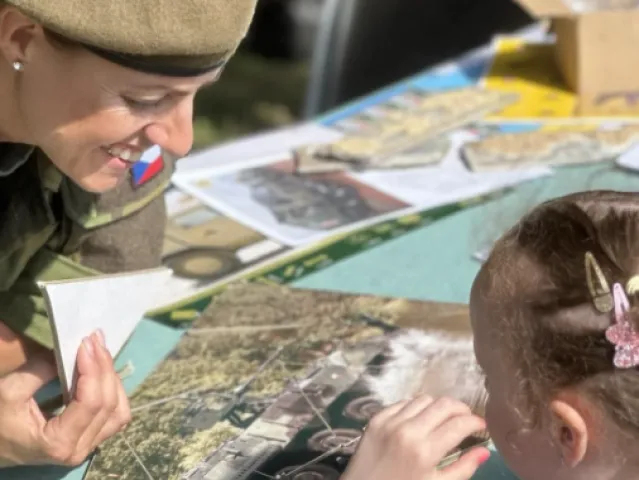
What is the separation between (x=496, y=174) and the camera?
3.32 ft

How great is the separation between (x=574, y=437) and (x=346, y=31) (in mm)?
901

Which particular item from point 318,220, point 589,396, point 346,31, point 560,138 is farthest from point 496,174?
point 589,396

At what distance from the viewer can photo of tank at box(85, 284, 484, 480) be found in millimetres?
620

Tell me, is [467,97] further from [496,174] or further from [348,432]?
[348,432]

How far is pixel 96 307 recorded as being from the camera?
0.64 meters

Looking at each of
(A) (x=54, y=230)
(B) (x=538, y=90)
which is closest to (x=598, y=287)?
(A) (x=54, y=230)

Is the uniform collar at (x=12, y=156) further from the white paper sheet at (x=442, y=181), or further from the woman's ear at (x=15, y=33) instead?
the white paper sheet at (x=442, y=181)

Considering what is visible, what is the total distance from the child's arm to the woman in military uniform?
18 centimetres

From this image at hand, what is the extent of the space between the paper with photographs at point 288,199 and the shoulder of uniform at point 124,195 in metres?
0.21

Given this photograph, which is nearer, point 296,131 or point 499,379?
point 499,379

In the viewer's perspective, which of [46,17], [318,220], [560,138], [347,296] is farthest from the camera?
[560,138]

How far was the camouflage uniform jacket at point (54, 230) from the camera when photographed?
62 cm

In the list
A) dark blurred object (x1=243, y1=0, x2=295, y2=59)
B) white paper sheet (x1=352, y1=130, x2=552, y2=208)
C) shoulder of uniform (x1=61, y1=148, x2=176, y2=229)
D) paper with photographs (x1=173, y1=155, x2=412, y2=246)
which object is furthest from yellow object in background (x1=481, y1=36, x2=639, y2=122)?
dark blurred object (x1=243, y1=0, x2=295, y2=59)

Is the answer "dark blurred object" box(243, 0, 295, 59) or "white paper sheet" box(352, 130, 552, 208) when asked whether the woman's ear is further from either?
"dark blurred object" box(243, 0, 295, 59)
